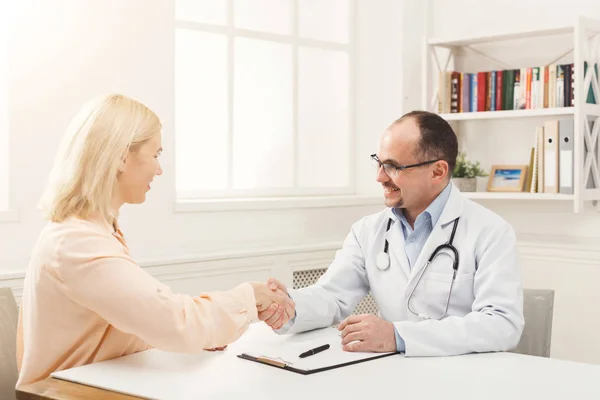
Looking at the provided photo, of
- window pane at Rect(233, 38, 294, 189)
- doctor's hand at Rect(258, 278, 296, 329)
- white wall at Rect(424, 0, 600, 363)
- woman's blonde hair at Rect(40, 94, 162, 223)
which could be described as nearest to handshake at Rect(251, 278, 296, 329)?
doctor's hand at Rect(258, 278, 296, 329)

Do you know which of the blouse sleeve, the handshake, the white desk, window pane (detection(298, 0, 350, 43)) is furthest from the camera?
window pane (detection(298, 0, 350, 43))

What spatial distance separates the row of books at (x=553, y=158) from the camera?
146 inches

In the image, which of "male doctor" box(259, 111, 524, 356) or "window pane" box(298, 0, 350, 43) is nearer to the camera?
"male doctor" box(259, 111, 524, 356)

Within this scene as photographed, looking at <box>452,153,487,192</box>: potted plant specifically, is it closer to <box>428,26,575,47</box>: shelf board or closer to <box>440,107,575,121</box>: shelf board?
<box>440,107,575,121</box>: shelf board

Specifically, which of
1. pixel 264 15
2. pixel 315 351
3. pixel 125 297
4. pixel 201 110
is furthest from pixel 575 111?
pixel 125 297

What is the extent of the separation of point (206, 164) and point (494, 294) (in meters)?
2.03

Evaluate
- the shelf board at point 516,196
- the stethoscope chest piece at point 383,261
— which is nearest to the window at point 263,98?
the shelf board at point 516,196

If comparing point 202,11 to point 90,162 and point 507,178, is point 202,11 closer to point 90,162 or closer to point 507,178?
point 507,178

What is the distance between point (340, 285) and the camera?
8.50 ft

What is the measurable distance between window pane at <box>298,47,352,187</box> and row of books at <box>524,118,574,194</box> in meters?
1.14

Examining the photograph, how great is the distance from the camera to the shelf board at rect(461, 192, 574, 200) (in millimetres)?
3738

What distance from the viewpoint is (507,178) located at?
4.10m

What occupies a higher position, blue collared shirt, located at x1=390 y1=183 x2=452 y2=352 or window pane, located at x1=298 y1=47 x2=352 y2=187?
window pane, located at x1=298 y1=47 x2=352 y2=187

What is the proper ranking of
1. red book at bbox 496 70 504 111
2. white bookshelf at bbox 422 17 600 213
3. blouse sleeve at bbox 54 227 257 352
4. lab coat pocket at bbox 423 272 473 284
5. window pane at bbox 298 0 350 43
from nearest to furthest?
blouse sleeve at bbox 54 227 257 352 < lab coat pocket at bbox 423 272 473 284 < white bookshelf at bbox 422 17 600 213 < red book at bbox 496 70 504 111 < window pane at bbox 298 0 350 43
